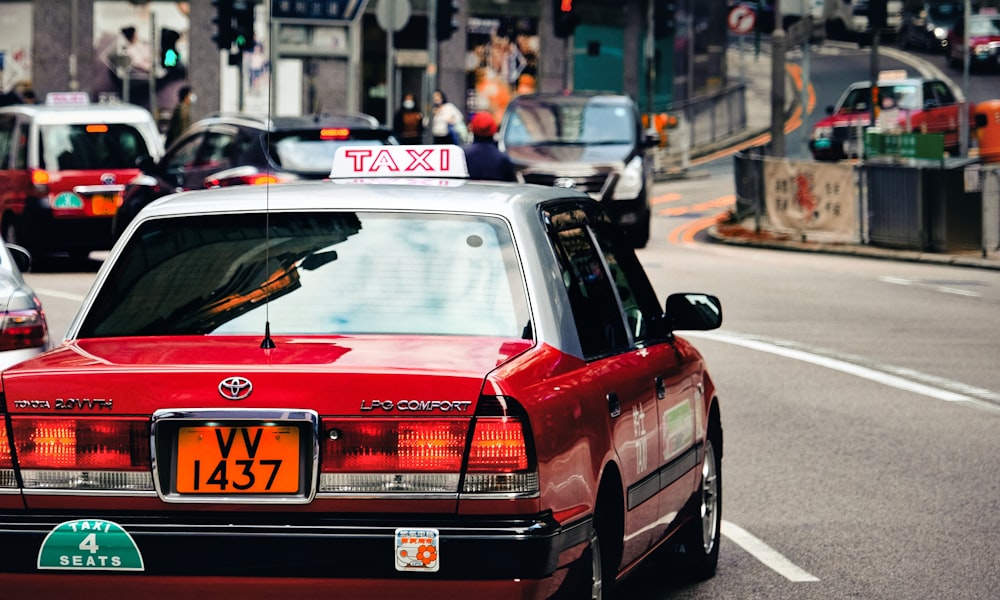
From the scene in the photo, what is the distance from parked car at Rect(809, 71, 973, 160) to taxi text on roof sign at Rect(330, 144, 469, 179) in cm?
3400

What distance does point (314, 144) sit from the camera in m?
19.6

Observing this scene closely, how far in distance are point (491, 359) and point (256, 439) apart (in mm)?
628

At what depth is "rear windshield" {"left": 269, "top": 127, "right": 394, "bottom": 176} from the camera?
63.6ft

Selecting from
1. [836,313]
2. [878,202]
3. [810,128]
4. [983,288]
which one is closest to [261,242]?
[836,313]

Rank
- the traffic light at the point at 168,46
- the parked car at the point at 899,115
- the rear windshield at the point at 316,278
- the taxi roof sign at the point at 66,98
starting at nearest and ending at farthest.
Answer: the rear windshield at the point at 316,278
the taxi roof sign at the point at 66,98
the traffic light at the point at 168,46
the parked car at the point at 899,115

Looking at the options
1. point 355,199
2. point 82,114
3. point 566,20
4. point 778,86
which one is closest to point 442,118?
point 566,20

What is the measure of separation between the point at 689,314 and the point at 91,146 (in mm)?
17049

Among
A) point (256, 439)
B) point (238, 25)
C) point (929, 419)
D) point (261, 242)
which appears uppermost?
point (238, 25)

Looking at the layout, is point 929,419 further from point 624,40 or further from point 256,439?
point 624,40

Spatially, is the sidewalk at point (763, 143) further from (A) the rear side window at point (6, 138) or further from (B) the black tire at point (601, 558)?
(B) the black tire at point (601, 558)

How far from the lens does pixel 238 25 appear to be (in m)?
34.9

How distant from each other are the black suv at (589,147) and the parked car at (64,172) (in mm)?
5481

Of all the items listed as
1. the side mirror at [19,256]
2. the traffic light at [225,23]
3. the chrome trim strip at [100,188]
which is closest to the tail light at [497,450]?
the side mirror at [19,256]

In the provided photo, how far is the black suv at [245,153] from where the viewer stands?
1944 centimetres
